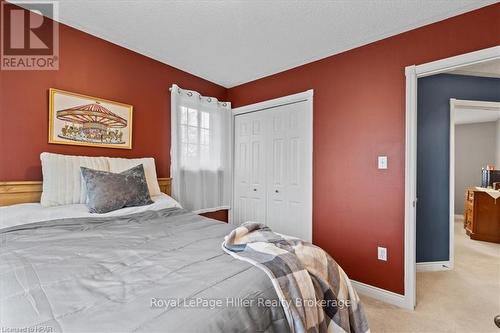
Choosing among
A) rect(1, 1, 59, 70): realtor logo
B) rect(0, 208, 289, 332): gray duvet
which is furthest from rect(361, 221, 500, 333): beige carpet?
rect(1, 1, 59, 70): realtor logo

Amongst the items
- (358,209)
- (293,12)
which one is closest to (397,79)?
(293,12)

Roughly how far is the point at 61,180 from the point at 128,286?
151 cm

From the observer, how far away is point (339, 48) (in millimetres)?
2451

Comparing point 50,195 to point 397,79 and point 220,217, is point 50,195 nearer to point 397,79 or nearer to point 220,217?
point 220,217

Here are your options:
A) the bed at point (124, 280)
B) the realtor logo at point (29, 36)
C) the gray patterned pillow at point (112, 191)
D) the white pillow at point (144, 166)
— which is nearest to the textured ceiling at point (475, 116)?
the bed at point (124, 280)

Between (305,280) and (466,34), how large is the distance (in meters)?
2.30

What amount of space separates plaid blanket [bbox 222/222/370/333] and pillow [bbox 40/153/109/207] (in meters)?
1.46

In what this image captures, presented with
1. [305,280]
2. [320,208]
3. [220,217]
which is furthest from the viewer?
[220,217]

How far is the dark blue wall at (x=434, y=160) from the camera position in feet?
9.48

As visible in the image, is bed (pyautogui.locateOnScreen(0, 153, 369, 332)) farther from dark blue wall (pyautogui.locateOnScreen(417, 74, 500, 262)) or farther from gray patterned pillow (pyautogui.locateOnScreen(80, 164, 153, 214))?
dark blue wall (pyautogui.locateOnScreen(417, 74, 500, 262))

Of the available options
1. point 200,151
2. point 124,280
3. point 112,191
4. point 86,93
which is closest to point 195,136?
point 200,151

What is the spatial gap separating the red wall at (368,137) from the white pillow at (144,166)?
1.76 m

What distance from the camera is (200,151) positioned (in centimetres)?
319

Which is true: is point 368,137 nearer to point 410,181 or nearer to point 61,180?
point 410,181
